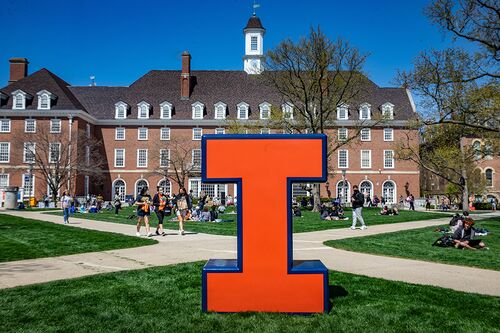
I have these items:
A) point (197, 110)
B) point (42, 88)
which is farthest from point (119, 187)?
point (42, 88)

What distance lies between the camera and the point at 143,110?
55.2m

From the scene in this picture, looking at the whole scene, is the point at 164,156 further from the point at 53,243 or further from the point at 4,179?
the point at 53,243

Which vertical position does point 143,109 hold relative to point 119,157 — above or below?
above

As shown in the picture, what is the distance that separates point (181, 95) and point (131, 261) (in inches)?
1906

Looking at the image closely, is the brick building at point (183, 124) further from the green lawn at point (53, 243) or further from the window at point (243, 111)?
the green lawn at point (53, 243)

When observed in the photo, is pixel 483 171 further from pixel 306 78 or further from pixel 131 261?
pixel 131 261

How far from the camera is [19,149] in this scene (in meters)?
50.0

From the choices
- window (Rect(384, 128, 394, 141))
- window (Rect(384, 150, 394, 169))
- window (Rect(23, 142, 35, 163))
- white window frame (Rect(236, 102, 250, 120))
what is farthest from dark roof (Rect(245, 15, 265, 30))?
window (Rect(23, 142, 35, 163))

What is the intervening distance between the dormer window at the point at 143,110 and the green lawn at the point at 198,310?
1915 inches

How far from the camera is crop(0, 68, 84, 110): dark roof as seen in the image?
50.7m

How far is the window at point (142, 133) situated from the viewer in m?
55.2

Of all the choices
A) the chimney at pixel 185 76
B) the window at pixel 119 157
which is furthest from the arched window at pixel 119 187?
the chimney at pixel 185 76

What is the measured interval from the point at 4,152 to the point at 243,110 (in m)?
27.1

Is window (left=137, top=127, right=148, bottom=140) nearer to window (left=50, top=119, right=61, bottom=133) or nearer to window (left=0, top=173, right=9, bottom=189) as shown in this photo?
window (left=50, top=119, right=61, bottom=133)
